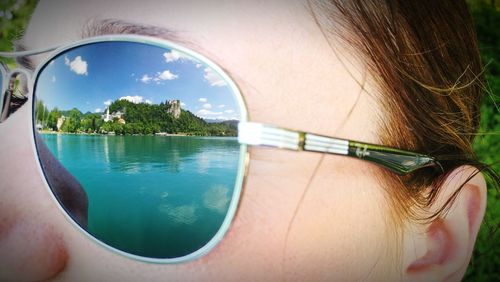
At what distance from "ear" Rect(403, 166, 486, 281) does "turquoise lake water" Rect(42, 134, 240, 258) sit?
0.62 meters

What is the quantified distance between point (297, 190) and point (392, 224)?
331 millimetres

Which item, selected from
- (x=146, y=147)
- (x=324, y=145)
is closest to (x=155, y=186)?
(x=146, y=147)

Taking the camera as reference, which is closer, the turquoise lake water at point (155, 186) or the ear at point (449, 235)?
the turquoise lake water at point (155, 186)

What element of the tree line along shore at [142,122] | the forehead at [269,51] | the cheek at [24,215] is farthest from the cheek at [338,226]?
the cheek at [24,215]

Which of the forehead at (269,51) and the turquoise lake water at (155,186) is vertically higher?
the forehead at (269,51)

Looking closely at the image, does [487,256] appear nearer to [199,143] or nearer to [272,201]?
[272,201]

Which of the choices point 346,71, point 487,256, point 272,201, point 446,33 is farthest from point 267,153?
point 487,256

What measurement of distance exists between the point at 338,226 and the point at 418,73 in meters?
0.49

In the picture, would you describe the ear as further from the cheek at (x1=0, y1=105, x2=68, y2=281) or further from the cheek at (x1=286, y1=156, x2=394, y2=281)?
the cheek at (x1=0, y1=105, x2=68, y2=281)

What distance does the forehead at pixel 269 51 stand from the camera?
759 mm

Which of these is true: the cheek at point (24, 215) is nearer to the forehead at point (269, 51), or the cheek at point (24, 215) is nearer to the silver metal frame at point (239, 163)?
the silver metal frame at point (239, 163)

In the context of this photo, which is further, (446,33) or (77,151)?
(446,33)

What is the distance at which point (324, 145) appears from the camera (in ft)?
2.51

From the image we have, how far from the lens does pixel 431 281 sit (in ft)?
3.21
